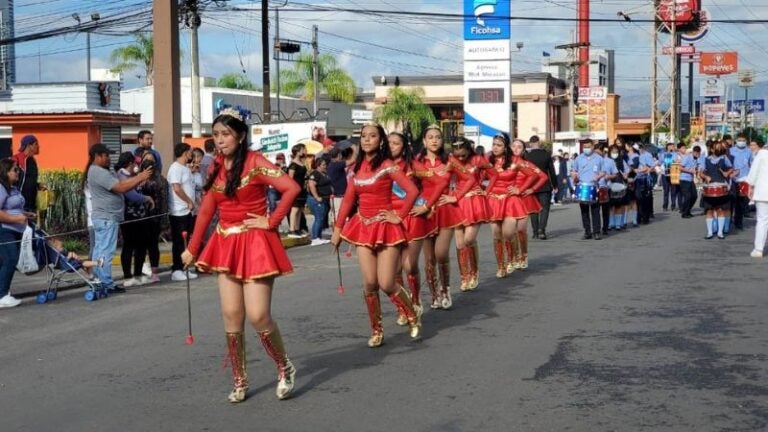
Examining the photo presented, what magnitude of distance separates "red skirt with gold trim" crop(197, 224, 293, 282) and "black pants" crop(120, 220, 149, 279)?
22.8 feet

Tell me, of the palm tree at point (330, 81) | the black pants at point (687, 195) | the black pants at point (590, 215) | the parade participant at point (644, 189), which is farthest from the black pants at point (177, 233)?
the palm tree at point (330, 81)

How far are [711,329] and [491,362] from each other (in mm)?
2751

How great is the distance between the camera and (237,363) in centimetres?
718

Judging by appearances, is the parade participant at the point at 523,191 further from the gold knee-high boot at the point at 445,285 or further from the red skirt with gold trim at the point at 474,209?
the gold knee-high boot at the point at 445,285

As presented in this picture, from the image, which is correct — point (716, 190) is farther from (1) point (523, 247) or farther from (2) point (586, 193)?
(1) point (523, 247)

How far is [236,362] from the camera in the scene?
7180 mm

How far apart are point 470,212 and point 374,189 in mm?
3776

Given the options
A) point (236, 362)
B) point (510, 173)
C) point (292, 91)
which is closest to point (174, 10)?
point (510, 173)

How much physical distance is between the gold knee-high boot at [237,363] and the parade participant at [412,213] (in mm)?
2255

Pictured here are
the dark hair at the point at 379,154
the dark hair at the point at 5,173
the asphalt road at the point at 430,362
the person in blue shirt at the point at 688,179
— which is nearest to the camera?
the asphalt road at the point at 430,362

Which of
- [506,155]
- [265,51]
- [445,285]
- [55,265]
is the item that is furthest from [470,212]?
[265,51]

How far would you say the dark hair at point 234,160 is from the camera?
7082mm

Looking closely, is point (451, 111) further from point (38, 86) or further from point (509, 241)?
point (509, 241)

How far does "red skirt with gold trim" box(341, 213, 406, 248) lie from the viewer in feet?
29.2
